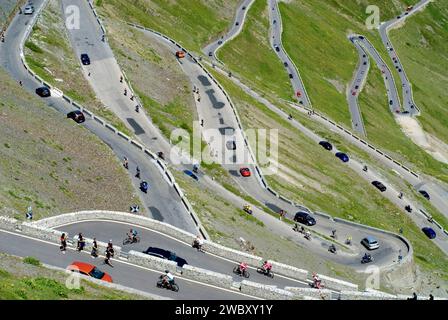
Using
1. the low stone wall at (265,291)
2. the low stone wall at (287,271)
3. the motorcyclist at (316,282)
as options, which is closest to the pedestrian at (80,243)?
the low stone wall at (265,291)

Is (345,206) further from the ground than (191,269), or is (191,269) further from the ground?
(191,269)

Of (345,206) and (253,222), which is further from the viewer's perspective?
(345,206)

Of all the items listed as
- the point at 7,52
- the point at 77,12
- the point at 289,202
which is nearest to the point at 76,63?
the point at 7,52

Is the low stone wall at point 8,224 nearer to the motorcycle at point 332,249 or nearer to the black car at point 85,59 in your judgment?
the motorcycle at point 332,249

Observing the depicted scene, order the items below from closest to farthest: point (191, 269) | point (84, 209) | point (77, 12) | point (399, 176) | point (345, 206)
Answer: point (191, 269), point (84, 209), point (345, 206), point (399, 176), point (77, 12)

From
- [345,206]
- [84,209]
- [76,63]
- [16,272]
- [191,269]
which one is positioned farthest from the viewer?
[76,63]

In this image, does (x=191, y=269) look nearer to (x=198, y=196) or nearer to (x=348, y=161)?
(x=198, y=196)
